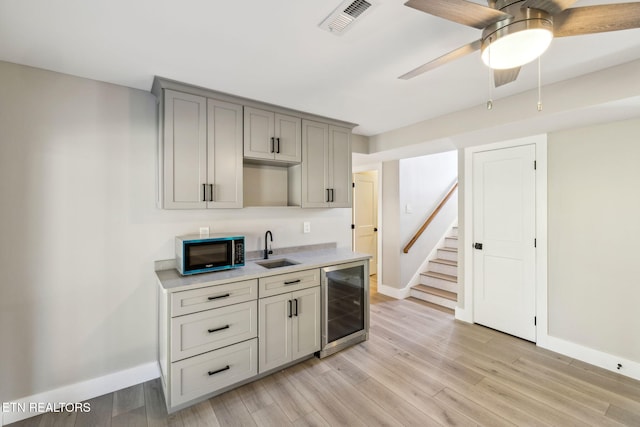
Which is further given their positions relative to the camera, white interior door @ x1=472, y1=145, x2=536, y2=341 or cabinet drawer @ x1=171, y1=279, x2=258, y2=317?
white interior door @ x1=472, y1=145, x2=536, y2=341

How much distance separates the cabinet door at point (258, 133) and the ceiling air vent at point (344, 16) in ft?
4.08

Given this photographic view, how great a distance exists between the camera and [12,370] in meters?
1.92

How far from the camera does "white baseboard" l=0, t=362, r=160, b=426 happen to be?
1.90 metres

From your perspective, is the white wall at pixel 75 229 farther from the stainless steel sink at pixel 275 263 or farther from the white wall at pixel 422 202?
the white wall at pixel 422 202

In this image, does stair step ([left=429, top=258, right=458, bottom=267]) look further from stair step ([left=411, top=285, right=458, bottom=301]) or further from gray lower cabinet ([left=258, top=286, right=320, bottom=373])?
gray lower cabinet ([left=258, top=286, right=320, bottom=373])

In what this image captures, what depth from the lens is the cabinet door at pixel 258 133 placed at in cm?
258

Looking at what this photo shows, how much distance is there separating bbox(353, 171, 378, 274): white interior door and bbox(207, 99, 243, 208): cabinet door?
9.23 ft

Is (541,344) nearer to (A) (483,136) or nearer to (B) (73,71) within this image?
(A) (483,136)

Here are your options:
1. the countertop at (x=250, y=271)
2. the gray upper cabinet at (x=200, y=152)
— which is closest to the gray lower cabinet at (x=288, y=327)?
the countertop at (x=250, y=271)

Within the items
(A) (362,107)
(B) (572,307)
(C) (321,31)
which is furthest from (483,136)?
→ (C) (321,31)

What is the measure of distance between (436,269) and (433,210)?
3.33 feet

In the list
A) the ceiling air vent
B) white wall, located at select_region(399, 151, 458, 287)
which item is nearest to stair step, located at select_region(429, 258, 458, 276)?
white wall, located at select_region(399, 151, 458, 287)

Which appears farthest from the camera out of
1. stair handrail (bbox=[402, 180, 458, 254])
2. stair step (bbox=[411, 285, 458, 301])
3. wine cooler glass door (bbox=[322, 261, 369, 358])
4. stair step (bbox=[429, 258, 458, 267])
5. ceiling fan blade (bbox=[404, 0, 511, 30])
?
stair step (bbox=[429, 258, 458, 267])

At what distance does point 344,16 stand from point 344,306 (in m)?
2.44
